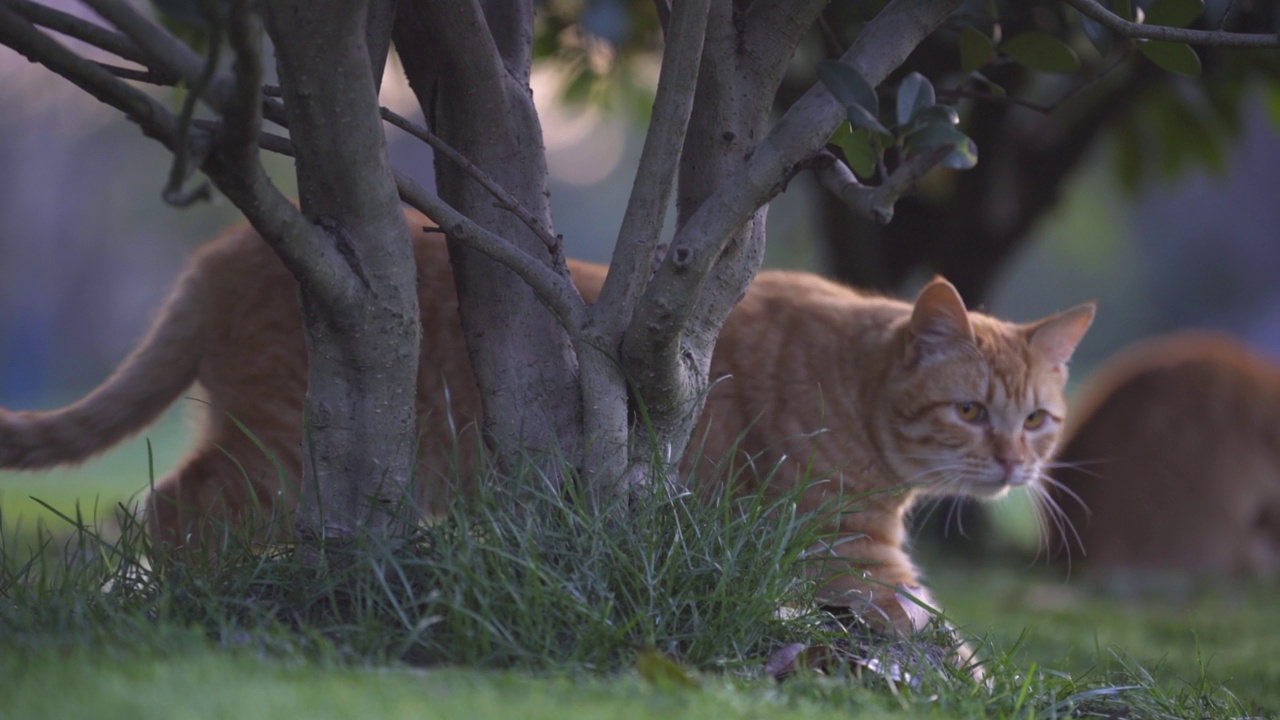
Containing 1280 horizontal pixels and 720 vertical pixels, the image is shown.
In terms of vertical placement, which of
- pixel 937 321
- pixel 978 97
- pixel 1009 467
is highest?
pixel 978 97

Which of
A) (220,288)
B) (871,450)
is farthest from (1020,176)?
(220,288)

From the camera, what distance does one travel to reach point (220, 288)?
2.69 metres

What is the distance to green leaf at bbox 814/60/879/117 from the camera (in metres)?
1.66

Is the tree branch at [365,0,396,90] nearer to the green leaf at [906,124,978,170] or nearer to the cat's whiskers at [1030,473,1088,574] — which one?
the green leaf at [906,124,978,170]

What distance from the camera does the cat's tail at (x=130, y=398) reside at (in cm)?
248

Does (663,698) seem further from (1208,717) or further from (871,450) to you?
(871,450)

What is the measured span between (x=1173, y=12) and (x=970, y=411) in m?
1.07

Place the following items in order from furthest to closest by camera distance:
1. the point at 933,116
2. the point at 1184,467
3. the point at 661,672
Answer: the point at 1184,467 < the point at 933,116 < the point at 661,672

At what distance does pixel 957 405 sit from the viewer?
8.94ft

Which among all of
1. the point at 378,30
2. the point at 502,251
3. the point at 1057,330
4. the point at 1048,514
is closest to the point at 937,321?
the point at 1057,330

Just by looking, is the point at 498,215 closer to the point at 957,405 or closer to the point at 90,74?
the point at 90,74

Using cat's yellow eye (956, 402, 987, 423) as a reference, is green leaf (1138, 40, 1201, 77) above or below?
above

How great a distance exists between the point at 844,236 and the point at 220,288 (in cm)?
311

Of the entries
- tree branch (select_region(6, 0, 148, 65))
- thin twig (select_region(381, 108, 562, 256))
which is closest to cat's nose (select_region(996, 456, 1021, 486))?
thin twig (select_region(381, 108, 562, 256))
